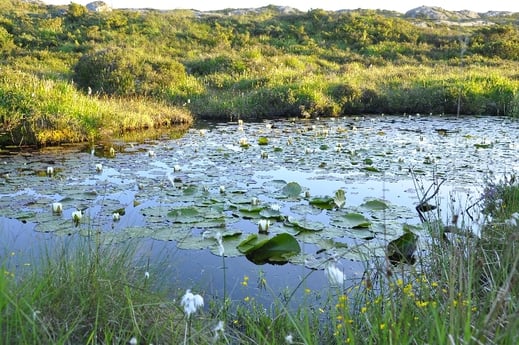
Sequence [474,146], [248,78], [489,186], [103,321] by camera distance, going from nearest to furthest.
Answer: [103,321] < [489,186] < [474,146] < [248,78]

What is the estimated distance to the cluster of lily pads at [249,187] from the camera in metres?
4.63

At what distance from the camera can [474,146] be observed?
1004 centimetres

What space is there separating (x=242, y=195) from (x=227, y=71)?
15277mm

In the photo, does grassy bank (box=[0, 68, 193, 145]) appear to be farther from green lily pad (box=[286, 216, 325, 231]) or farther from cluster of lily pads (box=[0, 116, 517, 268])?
green lily pad (box=[286, 216, 325, 231])

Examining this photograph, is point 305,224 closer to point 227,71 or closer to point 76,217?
point 76,217

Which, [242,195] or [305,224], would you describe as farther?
[242,195]

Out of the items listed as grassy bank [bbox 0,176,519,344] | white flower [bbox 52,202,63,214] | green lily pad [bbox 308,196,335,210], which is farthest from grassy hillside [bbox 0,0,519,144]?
white flower [bbox 52,202,63,214]

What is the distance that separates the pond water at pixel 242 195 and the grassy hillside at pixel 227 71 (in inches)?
53.2

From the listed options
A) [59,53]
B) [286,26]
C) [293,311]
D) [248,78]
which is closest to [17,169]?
[293,311]

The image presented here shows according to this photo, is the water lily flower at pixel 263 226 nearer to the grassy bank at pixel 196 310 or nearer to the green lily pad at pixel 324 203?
the green lily pad at pixel 324 203

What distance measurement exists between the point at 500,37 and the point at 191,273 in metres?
33.3

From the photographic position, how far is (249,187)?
663 centimetres

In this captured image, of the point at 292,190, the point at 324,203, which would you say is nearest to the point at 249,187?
the point at 292,190

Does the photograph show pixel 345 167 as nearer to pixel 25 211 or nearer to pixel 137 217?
pixel 137 217
